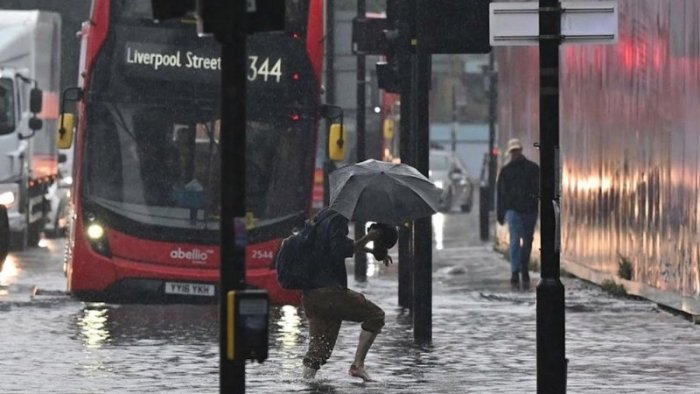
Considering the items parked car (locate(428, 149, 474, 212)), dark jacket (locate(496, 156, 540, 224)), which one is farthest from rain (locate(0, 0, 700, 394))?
parked car (locate(428, 149, 474, 212))

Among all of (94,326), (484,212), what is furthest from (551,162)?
(484,212)

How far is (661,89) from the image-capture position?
23.4 metres

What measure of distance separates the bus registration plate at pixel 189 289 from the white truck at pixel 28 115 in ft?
37.1

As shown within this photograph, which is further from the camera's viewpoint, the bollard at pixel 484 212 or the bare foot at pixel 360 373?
the bollard at pixel 484 212

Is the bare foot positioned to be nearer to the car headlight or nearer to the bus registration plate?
the bus registration plate

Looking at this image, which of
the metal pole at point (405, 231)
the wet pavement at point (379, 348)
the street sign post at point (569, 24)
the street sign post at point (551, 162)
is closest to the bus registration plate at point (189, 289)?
the wet pavement at point (379, 348)

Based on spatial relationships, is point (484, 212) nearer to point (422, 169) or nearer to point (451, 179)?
point (451, 179)

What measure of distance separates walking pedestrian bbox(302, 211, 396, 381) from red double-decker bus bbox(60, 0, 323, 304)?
657 cm

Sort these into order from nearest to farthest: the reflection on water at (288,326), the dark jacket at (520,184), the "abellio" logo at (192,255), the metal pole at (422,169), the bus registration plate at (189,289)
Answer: the metal pole at (422,169)
the reflection on water at (288,326)
the bus registration plate at (189,289)
the "abellio" logo at (192,255)
the dark jacket at (520,184)

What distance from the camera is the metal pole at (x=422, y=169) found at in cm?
1806

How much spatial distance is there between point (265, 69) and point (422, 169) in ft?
14.8

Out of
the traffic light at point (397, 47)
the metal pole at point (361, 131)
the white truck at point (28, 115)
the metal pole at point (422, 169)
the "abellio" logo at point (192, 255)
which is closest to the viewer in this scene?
the metal pole at point (422, 169)

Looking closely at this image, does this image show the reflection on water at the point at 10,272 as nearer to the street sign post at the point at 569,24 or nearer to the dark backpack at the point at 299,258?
the dark backpack at the point at 299,258

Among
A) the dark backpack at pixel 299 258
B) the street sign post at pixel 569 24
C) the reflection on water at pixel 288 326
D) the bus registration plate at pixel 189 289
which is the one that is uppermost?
the street sign post at pixel 569 24
